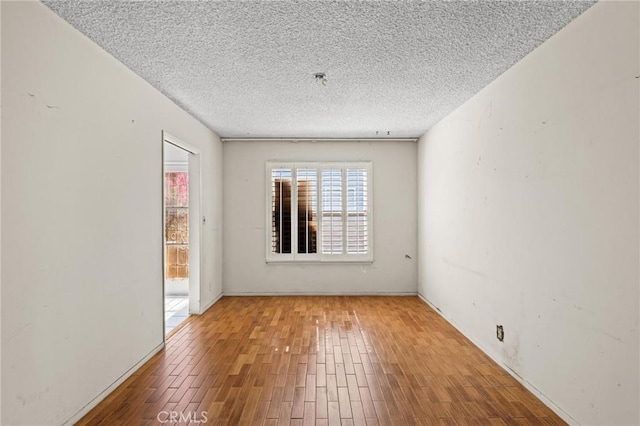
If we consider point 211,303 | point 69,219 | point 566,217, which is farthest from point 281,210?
point 566,217

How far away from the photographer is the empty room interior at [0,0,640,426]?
1.99 metres

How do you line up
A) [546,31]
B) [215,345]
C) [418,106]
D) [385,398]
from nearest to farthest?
[546,31] < [385,398] < [215,345] < [418,106]

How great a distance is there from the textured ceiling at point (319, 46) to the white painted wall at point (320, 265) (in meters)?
1.88

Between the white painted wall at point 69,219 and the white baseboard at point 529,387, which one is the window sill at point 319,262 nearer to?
the white baseboard at point 529,387

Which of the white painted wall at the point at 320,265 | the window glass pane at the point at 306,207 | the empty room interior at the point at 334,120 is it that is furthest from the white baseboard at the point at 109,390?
the window glass pane at the point at 306,207

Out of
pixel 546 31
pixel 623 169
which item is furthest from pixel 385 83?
pixel 623 169

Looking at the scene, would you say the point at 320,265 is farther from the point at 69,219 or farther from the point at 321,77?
the point at 69,219

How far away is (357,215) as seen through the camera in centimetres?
606

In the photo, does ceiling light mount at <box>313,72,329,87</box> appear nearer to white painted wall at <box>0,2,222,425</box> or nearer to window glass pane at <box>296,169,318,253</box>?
white painted wall at <box>0,2,222,425</box>

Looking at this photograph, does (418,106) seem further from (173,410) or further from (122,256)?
(173,410)

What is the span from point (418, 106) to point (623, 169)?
248 cm

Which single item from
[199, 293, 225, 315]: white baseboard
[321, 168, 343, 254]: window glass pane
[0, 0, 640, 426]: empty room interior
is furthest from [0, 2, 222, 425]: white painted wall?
[321, 168, 343, 254]: window glass pane

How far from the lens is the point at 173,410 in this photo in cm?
247

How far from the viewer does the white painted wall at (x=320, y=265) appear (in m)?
6.04
